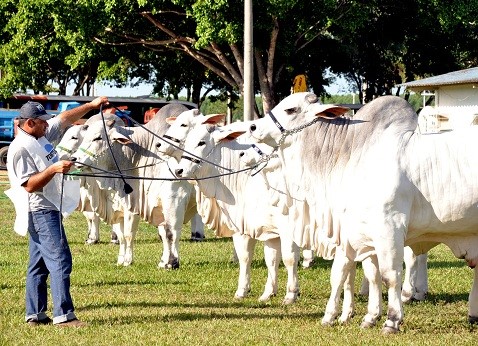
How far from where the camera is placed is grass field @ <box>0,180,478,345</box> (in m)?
9.51

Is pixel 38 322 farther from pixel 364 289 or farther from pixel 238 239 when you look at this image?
pixel 364 289

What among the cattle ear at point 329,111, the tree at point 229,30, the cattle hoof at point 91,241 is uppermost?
the tree at point 229,30

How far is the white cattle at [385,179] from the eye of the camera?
9.44 meters

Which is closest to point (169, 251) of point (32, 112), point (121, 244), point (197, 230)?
point (121, 244)

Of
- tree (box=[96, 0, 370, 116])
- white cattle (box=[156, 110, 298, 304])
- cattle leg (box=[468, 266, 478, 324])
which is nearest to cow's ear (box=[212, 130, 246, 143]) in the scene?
white cattle (box=[156, 110, 298, 304])

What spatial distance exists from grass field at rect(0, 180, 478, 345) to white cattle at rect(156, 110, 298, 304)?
0.17 m

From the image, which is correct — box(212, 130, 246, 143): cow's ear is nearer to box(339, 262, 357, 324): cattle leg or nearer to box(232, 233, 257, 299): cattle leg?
box(232, 233, 257, 299): cattle leg

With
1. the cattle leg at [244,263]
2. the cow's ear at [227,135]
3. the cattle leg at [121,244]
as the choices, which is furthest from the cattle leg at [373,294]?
the cattle leg at [121,244]

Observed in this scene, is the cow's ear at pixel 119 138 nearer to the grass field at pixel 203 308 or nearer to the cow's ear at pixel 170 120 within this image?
the cow's ear at pixel 170 120

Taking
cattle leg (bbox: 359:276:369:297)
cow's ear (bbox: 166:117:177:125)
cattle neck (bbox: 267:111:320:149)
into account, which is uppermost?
cow's ear (bbox: 166:117:177:125)

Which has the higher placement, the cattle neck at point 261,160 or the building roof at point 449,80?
the building roof at point 449,80

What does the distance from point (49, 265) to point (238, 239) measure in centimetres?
326

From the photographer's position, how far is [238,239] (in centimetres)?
1259

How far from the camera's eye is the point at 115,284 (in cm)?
1337
